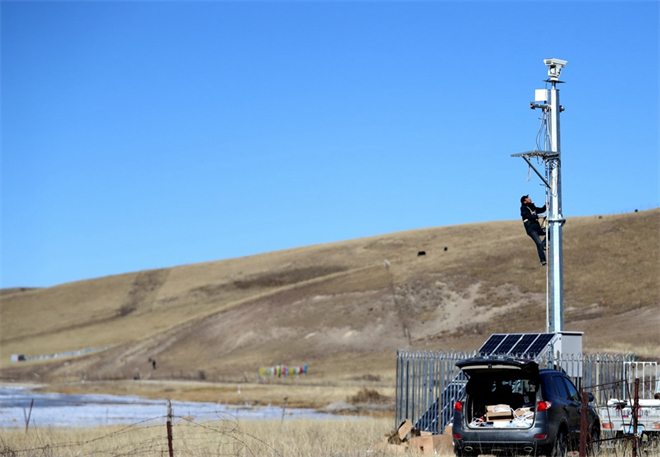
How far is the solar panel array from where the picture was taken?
848 inches

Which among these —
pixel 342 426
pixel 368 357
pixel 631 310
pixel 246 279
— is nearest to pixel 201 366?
pixel 368 357

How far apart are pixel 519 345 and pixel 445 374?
216cm

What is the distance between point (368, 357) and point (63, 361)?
41.6 m

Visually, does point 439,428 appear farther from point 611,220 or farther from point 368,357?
point 611,220

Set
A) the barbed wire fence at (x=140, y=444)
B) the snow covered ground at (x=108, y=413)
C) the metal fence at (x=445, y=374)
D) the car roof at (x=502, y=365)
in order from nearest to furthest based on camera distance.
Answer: the car roof at (x=502, y=365) < the barbed wire fence at (x=140, y=444) < the metal fence at (x=445, y=374) < the snow covered ground at (x=108, y=413)

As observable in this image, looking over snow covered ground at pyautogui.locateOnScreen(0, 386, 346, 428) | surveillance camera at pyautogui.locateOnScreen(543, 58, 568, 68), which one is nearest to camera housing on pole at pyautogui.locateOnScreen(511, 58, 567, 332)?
surveillance camera at pyautogui.locateOnScreen(543, 58, 568, 68)

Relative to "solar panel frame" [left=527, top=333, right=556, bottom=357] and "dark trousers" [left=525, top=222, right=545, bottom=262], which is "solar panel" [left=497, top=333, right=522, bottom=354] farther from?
"dark trousers" [left=525, top=222, right=545, bottom=262]

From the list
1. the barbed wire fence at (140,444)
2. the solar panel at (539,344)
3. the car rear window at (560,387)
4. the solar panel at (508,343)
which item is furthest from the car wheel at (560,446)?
the solar panel at (508,343)

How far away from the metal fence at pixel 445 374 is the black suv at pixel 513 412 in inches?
141

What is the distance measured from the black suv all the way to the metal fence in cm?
359

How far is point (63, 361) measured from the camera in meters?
101

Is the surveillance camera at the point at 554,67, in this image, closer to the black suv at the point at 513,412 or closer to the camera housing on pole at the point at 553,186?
the camera housing on pole at the point at 553,186

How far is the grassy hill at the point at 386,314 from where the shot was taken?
70.9 metres

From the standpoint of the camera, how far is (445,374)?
69.6ft
